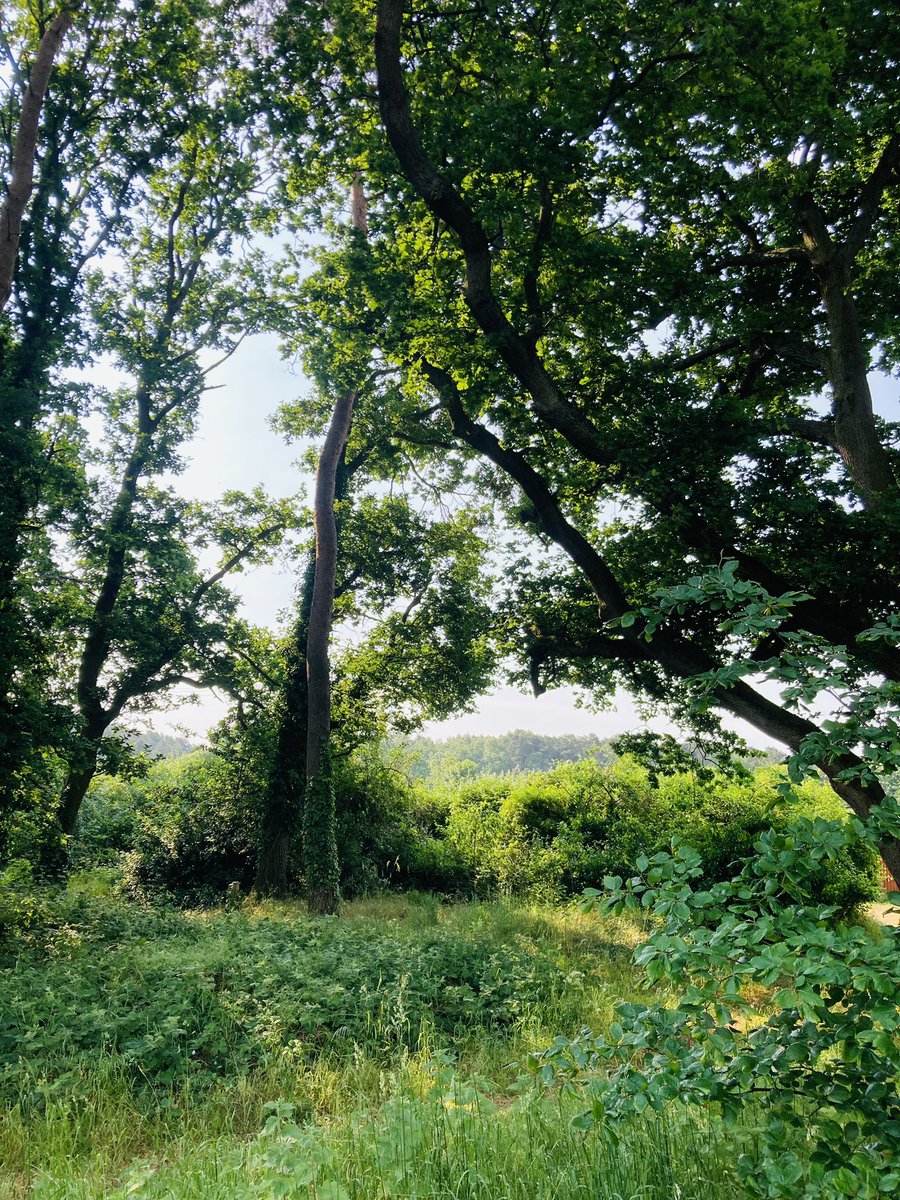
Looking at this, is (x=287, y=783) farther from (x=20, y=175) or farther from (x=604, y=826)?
(x=20, y=175)

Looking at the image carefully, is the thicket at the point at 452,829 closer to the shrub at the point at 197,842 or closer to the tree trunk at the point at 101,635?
the shrub at the point at 197,842

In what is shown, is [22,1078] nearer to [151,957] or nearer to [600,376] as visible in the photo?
[151,957]

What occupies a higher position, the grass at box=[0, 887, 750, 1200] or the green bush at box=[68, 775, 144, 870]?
the green bush at box=[68, 775, 144, 870]

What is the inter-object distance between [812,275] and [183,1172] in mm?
11574

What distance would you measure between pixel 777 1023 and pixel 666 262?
27.7 feet

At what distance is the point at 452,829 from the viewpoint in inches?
719

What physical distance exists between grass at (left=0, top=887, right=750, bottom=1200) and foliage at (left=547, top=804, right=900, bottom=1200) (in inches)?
22.7

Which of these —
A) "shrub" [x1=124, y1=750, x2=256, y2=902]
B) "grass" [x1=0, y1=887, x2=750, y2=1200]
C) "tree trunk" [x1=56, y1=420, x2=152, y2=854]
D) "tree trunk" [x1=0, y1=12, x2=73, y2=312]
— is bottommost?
"grass" [x1=0, y1=887, x2=750, y2=1200]

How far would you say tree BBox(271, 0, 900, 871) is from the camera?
6.78 meters

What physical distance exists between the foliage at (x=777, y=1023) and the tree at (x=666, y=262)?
4.69 meters

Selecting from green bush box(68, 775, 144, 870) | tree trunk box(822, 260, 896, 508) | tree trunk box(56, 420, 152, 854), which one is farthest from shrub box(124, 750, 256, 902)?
tree trunk box(822, 260, 896, 508)

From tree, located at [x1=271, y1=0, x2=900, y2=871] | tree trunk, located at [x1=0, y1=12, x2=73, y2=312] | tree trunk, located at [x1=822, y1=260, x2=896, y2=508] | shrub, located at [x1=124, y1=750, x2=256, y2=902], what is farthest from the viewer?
shrub, located at [x1=124, y1=750, x2=256, y2=902]

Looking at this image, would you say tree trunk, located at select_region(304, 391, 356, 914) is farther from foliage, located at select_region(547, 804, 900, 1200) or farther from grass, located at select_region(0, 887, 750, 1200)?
foliage, located at select_region(547, 804, 900, 1200)

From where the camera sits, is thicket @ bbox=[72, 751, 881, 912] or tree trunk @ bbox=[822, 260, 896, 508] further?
thicket @ bbox=[72, 751, 881, 912]
